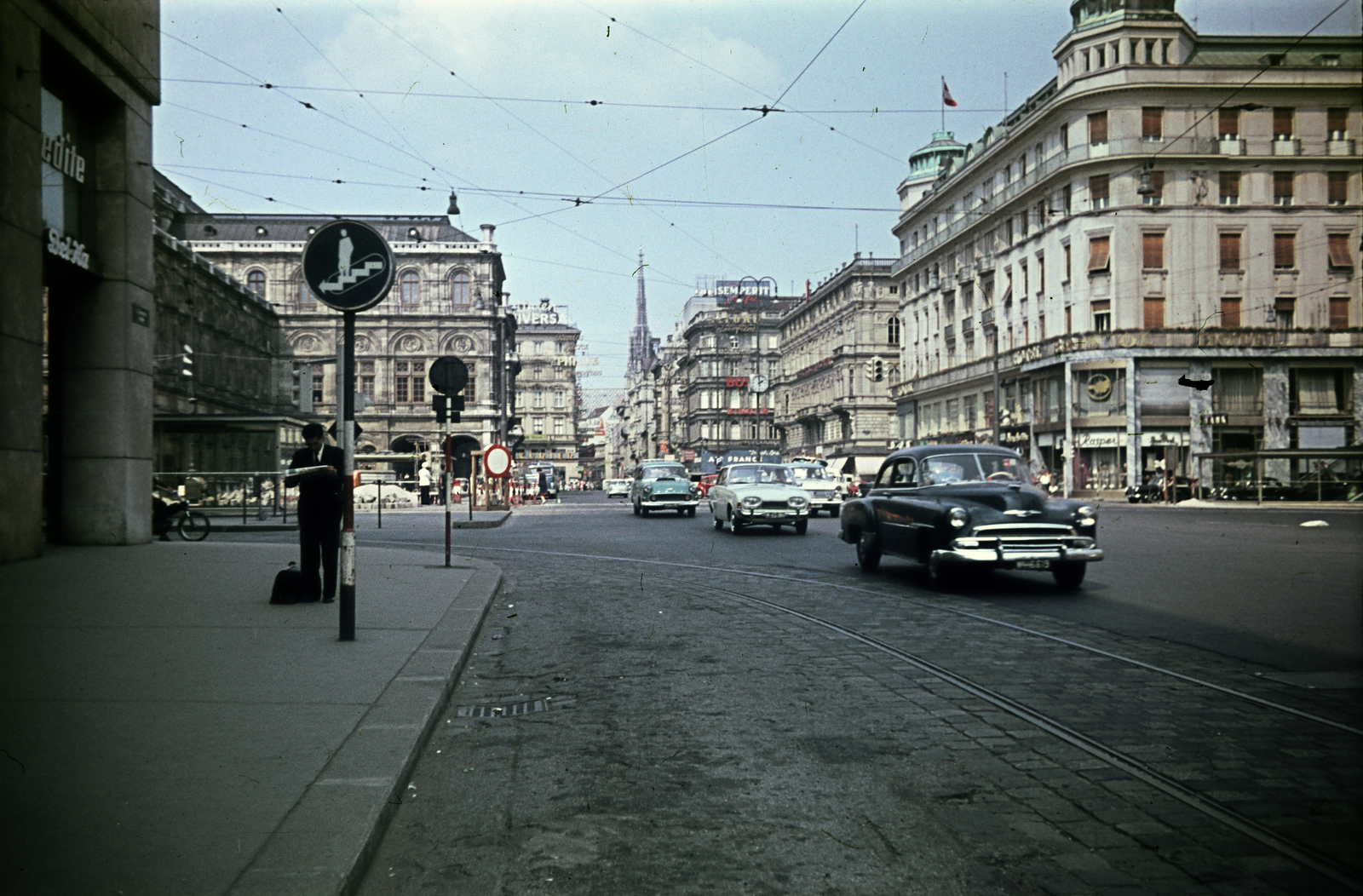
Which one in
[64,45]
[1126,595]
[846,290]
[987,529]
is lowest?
[1126,595]

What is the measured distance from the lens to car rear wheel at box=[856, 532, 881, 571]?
13922 millimetres

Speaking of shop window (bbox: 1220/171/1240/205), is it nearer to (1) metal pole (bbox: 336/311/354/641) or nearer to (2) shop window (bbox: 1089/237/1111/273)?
(2) shop window (bbox: 1089/237/1111/273)

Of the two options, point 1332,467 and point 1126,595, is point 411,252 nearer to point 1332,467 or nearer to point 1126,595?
point 1332,467

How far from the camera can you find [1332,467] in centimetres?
3759

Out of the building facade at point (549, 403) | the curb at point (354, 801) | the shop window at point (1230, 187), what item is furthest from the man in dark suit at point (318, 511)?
the building facade at point (549, 403)

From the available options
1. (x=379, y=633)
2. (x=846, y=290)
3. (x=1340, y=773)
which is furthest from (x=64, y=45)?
(x=846, y=290)

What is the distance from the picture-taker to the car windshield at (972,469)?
12781 mm

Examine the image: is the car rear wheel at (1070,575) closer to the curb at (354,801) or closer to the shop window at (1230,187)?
the curb at (354,801)

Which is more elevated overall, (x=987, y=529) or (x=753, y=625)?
(x=987, y=529)

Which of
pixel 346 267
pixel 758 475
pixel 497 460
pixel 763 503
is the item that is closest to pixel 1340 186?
pixel 346 267

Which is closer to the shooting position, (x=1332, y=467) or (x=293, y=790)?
(x=293, y=790)

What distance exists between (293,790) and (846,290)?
277 feet

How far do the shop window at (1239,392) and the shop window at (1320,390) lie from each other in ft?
6.27

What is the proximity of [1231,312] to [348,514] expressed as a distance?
47.7 m
